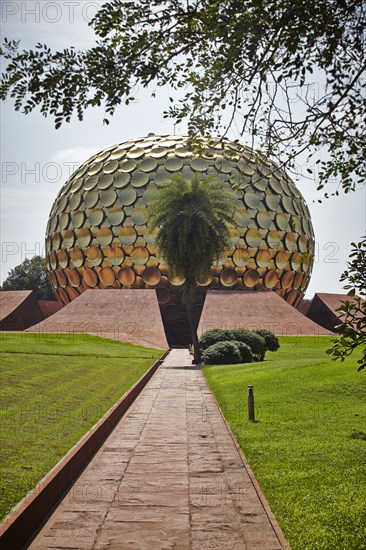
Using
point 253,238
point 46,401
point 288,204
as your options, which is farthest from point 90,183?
point 46,401

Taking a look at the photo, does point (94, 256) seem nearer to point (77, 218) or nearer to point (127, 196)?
point (77, 218)

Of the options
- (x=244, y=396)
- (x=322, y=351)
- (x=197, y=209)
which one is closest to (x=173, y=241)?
(x=197, y=209)

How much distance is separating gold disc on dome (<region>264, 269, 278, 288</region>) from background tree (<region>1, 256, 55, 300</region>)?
32.1 meters

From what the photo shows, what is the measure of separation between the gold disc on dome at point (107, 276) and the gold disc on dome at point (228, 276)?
6.34 metres

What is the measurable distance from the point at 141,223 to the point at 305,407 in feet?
81.2

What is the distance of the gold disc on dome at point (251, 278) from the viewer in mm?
34906

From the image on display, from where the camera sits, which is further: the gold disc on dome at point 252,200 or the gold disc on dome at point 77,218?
the gold disc on dome at point 77,218

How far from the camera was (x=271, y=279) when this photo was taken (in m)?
36.0

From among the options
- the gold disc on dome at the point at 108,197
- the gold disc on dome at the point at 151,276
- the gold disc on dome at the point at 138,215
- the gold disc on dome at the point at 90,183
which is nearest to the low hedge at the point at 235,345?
the gold disc on dome at the point at 151,276

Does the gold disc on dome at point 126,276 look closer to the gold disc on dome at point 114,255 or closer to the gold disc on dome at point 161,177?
the gold disc on dome at point 114,255

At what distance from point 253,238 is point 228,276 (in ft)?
8.73

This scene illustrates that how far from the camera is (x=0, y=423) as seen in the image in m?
7.26

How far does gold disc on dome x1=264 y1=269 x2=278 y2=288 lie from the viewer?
117ft

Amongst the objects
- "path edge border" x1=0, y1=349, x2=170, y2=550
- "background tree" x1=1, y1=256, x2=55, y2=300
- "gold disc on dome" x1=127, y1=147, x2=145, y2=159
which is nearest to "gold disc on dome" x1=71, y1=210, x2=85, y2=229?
"gold disc on dome" x1=127, y1=147, x2=145, y2=159
